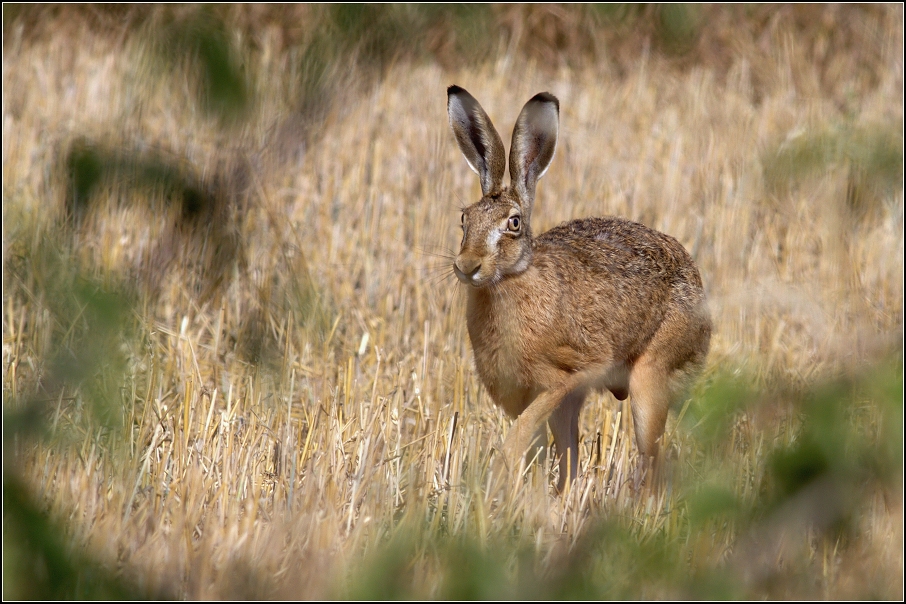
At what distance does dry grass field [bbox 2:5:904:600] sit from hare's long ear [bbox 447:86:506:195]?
0.39 meters

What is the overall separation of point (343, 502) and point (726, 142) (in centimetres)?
648

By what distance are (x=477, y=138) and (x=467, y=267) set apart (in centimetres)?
72

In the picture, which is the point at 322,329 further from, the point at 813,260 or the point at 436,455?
the point at 813,260

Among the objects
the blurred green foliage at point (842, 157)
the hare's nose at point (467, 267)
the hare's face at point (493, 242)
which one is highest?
the hare's face at point (493, 242)

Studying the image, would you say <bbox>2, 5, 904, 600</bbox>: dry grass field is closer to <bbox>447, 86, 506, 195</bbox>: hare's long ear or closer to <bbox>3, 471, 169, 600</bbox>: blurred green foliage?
<bbox>3, 471, 169, 600</bbox>: blurred green foliage

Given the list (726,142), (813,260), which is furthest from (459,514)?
(726,142)

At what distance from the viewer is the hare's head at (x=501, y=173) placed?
445 cm

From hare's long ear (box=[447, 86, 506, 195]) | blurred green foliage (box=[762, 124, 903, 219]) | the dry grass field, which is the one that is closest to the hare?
hare's long ear (box=[447, 86, 506, 195])

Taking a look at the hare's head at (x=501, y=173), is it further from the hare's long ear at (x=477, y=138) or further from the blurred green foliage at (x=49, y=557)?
the blurred green foliage at (x=49, y=557)

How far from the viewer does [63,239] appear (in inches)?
46.5

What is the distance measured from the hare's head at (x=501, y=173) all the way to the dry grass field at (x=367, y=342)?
0.44 meters

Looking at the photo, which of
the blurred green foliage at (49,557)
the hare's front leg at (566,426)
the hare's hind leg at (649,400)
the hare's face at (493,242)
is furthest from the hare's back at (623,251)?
the blurred green foliage at (49,557)

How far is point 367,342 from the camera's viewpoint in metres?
6.08

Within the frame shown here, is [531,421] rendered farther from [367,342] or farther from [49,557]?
[49,557]
